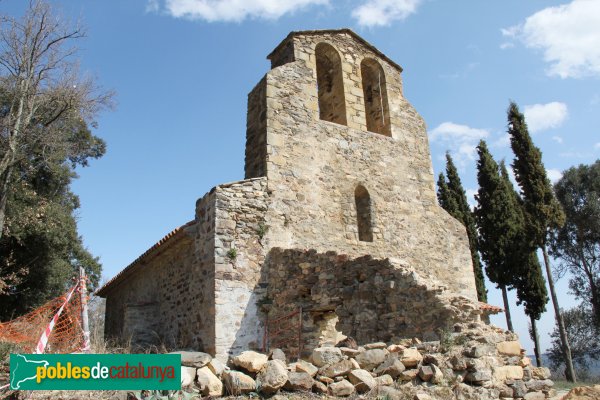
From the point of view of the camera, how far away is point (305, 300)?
31.3 ft

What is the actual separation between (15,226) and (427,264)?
13.2 metres

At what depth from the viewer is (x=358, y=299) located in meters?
8.77

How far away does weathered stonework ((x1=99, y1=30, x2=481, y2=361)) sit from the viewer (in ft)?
28.8

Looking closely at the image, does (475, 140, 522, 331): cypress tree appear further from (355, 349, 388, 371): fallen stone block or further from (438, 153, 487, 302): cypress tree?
(355, 349, 388, 371): fallen stone block

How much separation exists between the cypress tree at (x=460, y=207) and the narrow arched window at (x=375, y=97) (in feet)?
33.6

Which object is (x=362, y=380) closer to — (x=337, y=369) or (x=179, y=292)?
(x=337, y=369)

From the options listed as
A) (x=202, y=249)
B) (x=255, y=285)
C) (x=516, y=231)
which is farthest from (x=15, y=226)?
(x=516, y=231)

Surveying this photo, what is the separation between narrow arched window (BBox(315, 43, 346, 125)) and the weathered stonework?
1.8 inches

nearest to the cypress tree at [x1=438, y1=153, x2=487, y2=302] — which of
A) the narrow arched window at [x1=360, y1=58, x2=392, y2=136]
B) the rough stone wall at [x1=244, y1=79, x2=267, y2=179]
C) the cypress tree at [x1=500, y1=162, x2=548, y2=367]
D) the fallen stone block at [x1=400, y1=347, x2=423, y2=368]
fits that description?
the cypress tree at [x1=500, y1=162, x2=548, y2=367]

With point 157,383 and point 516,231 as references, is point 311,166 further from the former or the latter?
point 516,231

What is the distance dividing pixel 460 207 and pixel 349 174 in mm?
13680

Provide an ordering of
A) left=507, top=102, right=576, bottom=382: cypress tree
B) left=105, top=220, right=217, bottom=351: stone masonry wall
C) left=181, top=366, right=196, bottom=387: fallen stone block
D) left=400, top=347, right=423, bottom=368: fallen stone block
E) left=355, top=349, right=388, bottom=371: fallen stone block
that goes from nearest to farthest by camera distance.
Answer: left=181, top=366, right=196, bottom=387: fallen stone block < left=355, top=349, right=388, bottom=371: fallen stone block < left=400, top=347, right=423, bottom=368: fallen stone block < left=105, top=220, right=217, bottom=351: stone masonry wall < left=507, top=102, right=576, bottom=382: cypress tree

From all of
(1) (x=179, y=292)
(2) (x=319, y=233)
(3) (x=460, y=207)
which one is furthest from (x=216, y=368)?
(3) (x=460, y=207)

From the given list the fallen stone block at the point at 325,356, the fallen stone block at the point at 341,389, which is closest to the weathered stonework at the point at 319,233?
the fallen stone block at the point at 325,356
